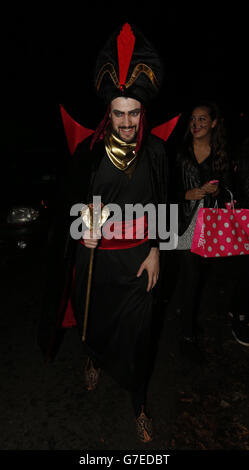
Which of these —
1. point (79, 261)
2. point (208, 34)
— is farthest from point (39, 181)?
point (208, 34)

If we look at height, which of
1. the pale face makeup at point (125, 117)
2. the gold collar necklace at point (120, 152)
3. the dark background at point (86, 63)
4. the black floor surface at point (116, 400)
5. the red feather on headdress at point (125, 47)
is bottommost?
the black floor surface at point (116, 400)

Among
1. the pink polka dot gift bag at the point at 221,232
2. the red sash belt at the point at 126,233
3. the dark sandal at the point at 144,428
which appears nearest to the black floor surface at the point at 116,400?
the dark sandal at the point at 144,428

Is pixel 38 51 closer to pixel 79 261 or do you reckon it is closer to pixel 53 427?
pixel 79 261

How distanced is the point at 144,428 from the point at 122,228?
1.47 meters

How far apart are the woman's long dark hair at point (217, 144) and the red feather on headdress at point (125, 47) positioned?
1028mm

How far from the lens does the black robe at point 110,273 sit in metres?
2.12

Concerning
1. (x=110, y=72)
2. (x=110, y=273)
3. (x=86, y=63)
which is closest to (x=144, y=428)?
(x=110, y=273)

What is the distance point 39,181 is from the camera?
5.41 m

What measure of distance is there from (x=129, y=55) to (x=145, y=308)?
5.50 feet

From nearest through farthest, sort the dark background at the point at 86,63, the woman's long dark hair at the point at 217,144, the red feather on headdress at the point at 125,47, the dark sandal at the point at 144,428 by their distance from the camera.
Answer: the red feather on headdress at the point at 125,47 < the dark sandal at the point at 144,428 < the woman's long dark hair at the point at 217,144 < the dark background at the point at 86,63

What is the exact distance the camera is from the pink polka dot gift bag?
8.31 feet

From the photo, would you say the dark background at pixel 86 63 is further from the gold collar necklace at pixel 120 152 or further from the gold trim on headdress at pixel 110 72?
the gold trim on headdress at pixel 110 72

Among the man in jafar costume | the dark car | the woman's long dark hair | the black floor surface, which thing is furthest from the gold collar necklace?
the dark car

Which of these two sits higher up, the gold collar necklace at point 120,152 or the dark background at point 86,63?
the dark background at point 86,63
